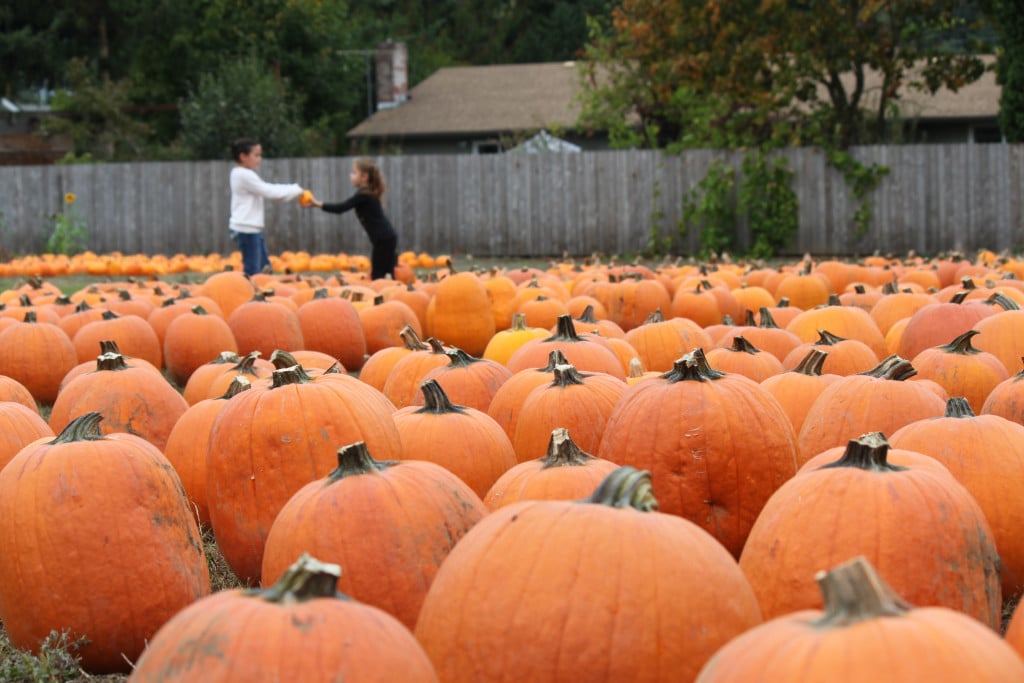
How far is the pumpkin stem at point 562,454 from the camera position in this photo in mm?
2779

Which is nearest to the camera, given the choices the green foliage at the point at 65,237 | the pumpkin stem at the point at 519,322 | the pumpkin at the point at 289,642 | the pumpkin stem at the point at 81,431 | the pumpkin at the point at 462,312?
the pumpkin at the point at 289,642

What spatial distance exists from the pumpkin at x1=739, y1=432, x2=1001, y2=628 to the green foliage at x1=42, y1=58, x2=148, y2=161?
37.2 m

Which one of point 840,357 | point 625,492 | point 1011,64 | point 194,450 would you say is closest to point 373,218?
point 840,357

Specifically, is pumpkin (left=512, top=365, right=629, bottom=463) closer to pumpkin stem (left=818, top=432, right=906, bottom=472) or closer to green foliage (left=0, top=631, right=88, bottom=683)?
pumpkin stem (left=818, top=432, right=906, bottom=472)

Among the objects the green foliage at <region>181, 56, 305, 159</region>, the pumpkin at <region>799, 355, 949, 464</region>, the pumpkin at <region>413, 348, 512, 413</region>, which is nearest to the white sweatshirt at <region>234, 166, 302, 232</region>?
the pumpkin at <region>413, 348, 512, 413</region>

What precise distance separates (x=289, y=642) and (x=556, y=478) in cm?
112

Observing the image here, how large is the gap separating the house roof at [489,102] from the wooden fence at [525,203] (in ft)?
40.7

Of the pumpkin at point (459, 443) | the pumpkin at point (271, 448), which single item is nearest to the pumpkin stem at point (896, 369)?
the pumpkin at point (459, 443)

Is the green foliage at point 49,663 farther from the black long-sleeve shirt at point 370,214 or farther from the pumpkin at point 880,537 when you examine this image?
the black long-sleeve shirt at point 370,214

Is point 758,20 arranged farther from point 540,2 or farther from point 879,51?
point 540,2

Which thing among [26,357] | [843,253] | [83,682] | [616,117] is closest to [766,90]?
[843,253]

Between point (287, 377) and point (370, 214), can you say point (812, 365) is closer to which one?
point (287, 377)

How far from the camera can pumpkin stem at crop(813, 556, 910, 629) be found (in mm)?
1560

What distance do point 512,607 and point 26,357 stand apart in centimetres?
570
